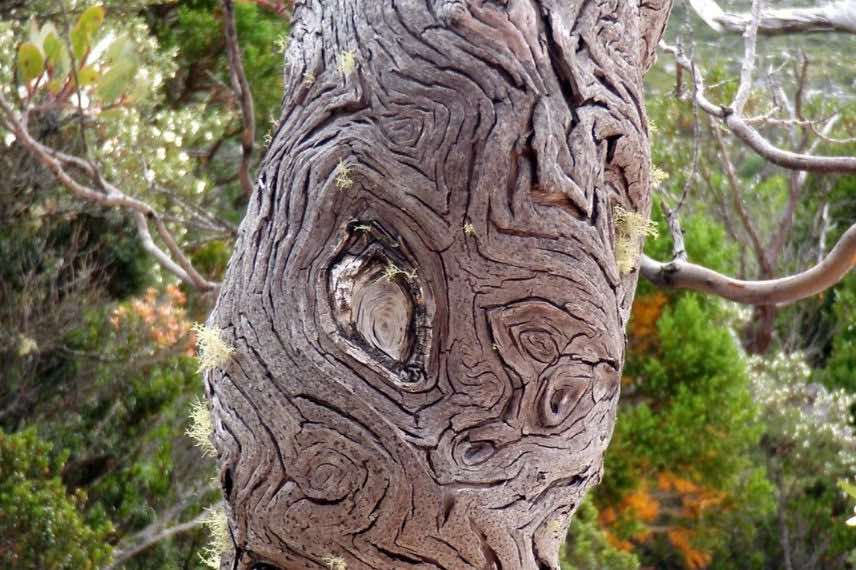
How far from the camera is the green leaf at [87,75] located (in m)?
3.53

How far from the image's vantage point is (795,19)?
3.29 m

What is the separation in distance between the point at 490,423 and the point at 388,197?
0.39 metres

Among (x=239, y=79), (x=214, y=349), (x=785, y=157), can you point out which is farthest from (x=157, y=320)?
(x=214, y=349)

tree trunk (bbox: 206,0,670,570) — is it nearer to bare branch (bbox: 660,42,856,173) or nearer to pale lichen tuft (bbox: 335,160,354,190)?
pale lichen tuft (bbox: 335,160,354,190)

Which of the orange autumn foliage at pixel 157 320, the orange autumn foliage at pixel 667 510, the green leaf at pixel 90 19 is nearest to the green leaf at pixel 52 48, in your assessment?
the green leaf at pixel 90 19

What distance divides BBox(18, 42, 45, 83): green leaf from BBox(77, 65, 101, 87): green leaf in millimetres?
Answer: 140

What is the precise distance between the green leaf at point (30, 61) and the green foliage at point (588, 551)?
337cm

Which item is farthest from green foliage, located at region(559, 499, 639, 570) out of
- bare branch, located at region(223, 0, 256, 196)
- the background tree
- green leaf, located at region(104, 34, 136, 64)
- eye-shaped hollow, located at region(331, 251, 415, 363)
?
eye-shaped hollow, located at region(331, 251, 415, 363)

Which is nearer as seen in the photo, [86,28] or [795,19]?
[795,19]

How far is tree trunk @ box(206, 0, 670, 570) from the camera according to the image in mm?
1467

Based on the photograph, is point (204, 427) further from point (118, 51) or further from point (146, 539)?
point (146, 539)

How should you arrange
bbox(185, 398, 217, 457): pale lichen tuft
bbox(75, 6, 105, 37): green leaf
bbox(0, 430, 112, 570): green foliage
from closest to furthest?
1. bbox(185, 398, 217, 457): pale lichen tuft
2. bbox(0, 430, 112, 570): green foliage
3. bbox(75, 6, 105, 37): green leaf

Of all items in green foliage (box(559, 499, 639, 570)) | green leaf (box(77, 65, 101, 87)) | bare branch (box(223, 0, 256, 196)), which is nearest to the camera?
bare branch (box(223, 0, 256, 196))

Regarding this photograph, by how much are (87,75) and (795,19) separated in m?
2.52
